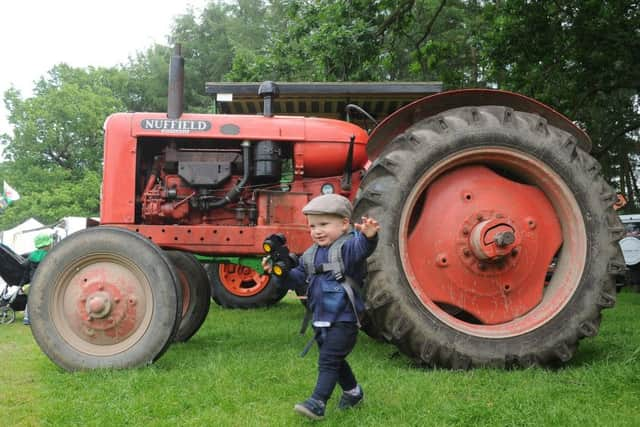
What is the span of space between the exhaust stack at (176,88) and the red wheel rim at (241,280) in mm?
3726

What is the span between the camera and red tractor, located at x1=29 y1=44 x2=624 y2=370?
347cm

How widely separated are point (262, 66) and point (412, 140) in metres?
6.85

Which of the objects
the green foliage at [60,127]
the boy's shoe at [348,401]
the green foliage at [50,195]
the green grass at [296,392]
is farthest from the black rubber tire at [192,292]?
the green foliage at [60,127]

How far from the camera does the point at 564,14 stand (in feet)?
34.0

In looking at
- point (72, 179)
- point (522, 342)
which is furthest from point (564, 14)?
point (72, 179)

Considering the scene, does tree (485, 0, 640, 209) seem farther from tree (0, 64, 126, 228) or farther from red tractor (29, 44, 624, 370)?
tree (0, 64, 126, 228)

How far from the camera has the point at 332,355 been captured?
2.67m

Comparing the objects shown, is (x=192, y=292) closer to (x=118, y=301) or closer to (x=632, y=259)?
(x=118, y=301)

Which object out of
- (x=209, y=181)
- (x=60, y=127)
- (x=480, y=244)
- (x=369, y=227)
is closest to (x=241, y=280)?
(x=209, y=181)

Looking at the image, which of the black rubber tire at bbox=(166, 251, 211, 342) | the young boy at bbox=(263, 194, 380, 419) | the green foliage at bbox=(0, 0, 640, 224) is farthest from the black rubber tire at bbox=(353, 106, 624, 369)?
the green foliage at bbox=(0, 0, 640, 224)

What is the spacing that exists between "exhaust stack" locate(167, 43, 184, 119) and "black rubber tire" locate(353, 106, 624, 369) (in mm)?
1617

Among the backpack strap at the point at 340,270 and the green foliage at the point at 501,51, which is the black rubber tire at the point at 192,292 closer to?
the backpack strap at the point at 340,270

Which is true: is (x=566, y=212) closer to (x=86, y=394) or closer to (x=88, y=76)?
(x=86, y=394)

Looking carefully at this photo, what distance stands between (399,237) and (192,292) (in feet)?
7.05
